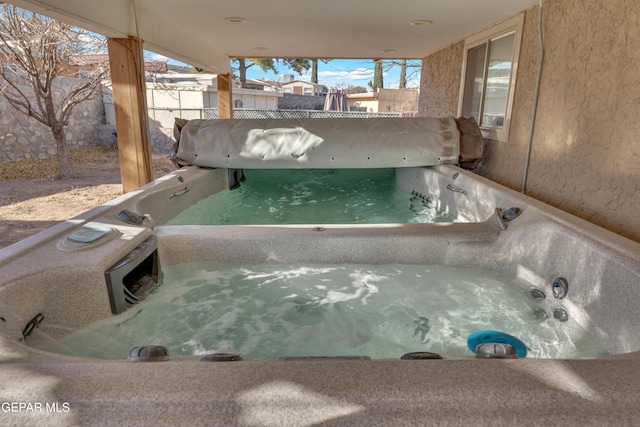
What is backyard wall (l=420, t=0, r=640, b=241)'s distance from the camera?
81.8 inches

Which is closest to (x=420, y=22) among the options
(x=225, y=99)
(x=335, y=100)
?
(x=225, y=99)

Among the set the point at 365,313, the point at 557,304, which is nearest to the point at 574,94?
the point at 557,304

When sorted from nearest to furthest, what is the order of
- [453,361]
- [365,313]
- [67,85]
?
[453,361], [365,313], [67,85]

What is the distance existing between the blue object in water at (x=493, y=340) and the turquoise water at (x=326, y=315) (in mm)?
80

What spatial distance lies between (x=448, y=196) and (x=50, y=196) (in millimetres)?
4755

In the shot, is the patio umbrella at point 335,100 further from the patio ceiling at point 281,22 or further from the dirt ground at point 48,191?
the patio ceiling at point 281,22

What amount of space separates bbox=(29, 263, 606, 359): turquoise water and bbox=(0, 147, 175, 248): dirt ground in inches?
97.4

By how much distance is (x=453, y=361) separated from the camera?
3.11ft

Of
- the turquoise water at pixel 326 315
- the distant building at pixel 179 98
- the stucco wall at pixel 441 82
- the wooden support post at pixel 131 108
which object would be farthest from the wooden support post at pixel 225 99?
the turquoise water at pixel 326 315

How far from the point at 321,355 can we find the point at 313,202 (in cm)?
265

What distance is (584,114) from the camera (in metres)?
2.42

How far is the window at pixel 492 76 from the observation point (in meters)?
3.44

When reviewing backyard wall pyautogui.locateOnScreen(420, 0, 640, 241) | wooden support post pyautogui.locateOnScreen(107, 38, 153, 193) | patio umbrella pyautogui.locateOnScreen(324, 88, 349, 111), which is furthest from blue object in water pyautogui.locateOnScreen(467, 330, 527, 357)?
patio umbrella pyautogui.locateOnScreen(324, 88, 349, 111)

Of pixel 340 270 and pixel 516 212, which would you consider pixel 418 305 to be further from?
pixel 516 212
